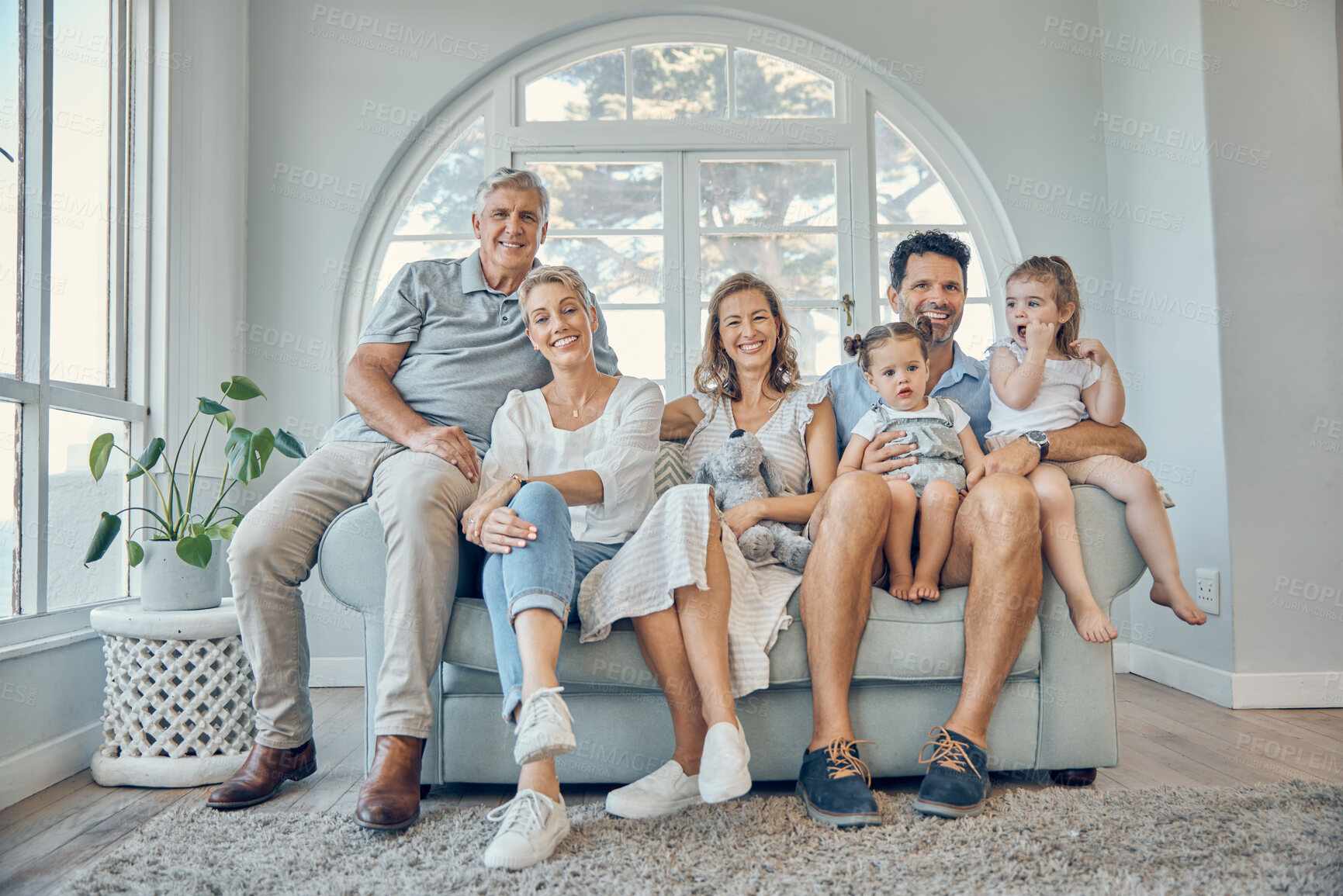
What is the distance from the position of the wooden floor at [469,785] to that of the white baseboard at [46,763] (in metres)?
0.02

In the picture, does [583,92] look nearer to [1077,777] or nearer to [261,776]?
[261,776]

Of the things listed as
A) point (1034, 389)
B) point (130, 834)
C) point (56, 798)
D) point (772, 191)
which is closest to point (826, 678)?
point (1034, 389)

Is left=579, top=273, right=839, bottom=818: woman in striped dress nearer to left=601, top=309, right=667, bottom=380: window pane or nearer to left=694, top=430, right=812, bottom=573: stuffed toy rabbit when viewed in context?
left=694, top=430, right=812, bottom=573: stuffed toy rabbit

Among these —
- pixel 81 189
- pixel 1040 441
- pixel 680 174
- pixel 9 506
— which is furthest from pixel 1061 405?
pixel 81 189

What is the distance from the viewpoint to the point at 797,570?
1.85 metres

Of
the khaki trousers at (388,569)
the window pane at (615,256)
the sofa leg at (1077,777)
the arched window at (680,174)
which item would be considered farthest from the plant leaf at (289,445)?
the sofa leg at (1077,777)

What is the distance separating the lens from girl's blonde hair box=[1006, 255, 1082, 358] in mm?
2121

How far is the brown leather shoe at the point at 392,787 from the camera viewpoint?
59.4 inches

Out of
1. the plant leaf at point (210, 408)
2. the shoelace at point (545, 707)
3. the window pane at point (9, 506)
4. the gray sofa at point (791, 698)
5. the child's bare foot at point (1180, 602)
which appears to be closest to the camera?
the shoelace at point (545, 707)

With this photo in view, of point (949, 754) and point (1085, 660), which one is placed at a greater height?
point (1085, 660)

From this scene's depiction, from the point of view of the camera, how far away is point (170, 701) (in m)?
1.96

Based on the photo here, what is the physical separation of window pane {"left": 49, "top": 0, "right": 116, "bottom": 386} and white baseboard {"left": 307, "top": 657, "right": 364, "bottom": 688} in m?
1.19

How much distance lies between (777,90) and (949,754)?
2.56m

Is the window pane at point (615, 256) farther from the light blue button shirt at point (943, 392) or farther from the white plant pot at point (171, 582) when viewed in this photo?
the white plant pot at point (171, 582)
